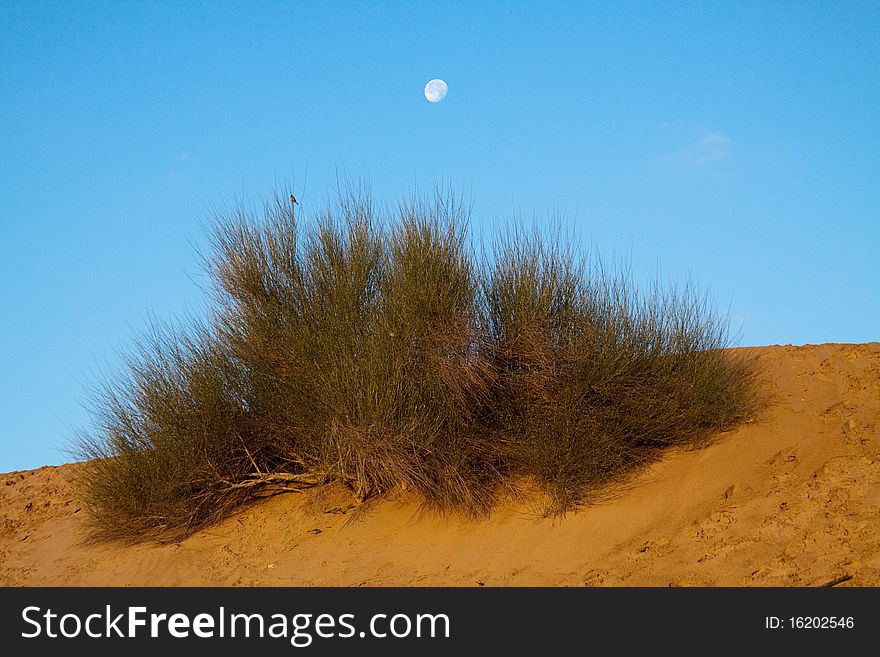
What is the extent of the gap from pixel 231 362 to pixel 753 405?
8.56 m

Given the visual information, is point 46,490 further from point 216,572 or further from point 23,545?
point 216,572

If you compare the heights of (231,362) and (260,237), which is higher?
(260,237)

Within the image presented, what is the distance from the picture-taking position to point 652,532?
10094 mm

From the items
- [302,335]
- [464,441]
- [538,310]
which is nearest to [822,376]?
[538,310]

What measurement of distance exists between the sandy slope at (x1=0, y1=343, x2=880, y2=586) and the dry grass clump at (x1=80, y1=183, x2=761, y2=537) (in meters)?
0.45

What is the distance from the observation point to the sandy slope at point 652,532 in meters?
8.87

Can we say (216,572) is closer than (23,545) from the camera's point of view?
Yes

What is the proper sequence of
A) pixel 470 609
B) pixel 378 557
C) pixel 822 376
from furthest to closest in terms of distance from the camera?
pixel 822 376 → pixel 378 557 → pixel 470 609

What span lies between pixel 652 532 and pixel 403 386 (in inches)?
156

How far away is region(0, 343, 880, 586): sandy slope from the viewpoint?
29.1 ft

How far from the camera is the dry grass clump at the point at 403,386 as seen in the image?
1124 cm

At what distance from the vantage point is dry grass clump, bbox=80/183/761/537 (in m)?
11.2

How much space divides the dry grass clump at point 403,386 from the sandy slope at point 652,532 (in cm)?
45

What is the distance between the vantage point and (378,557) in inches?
440
